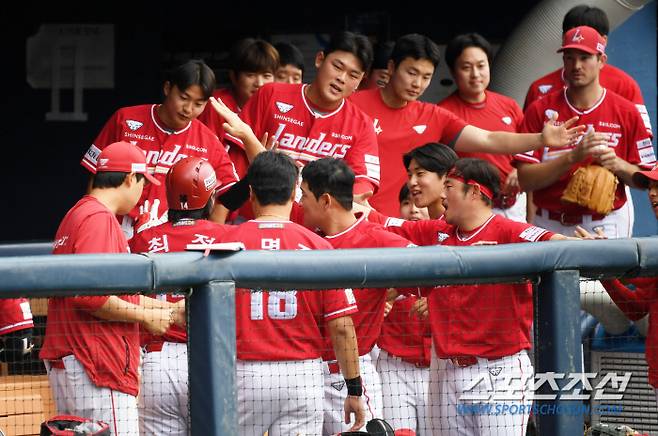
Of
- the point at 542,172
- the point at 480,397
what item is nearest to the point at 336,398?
the point at 480,397

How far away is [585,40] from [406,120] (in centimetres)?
87

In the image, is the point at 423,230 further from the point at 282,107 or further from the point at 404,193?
the point at 282,107

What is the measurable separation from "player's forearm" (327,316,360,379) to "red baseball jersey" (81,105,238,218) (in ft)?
4.80

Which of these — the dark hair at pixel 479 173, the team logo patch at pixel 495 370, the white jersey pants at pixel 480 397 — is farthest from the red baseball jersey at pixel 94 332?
the dark hair at pixel 479 173

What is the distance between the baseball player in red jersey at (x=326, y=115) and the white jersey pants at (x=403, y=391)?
Result: 79 centimetres

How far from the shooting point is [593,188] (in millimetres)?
5227

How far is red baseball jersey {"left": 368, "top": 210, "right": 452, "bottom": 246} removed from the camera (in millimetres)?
4305

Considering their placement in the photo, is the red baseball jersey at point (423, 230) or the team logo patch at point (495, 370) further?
the red baseball jersey at point (423, 230)

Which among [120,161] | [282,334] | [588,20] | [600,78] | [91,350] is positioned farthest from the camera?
[600,78]

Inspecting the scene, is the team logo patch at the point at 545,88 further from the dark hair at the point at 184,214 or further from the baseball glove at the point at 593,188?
the dark hair at the point at 184,214

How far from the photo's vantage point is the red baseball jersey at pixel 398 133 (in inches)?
211

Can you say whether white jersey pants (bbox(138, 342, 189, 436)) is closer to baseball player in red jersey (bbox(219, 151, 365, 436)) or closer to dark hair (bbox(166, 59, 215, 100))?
baseball player in red jersey (bbox(219, 151, 365, 436))

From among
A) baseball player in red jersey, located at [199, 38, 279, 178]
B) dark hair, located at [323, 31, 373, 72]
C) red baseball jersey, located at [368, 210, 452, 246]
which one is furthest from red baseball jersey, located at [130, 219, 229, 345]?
baseball player in red jersey, located at [199, 38, 279, 178]

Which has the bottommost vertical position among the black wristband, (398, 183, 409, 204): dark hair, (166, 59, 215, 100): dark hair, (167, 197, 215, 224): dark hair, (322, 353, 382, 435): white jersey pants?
(322, 353, 382, 435): white jersey pants
